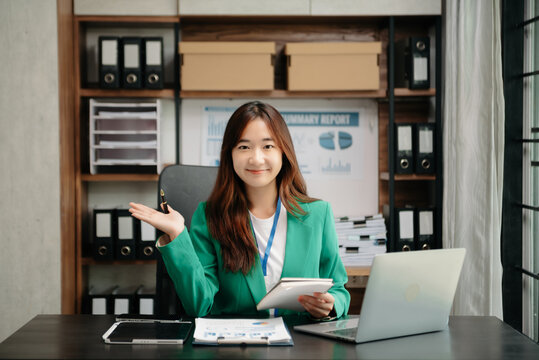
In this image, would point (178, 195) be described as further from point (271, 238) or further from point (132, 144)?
point (132, 144)

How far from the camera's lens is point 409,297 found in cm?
120

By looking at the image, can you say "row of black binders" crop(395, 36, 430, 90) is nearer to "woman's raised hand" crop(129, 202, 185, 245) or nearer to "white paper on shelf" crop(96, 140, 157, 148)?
"white paper on shelf" crop(96, 140, 157, 148)

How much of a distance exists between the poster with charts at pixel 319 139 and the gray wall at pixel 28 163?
35.5 inches

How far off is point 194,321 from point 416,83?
2.11 metres

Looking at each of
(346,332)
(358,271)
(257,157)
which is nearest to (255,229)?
(257,157)

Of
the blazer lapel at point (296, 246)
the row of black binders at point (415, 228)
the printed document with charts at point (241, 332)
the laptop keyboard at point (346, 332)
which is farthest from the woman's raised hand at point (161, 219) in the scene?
the row of black binders at point (415, 228)

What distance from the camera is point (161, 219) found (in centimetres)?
132

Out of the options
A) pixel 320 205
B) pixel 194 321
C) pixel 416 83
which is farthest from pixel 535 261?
pixel 194 321

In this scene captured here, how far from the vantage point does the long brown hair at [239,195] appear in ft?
5.02

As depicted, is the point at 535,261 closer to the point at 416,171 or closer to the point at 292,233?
the point at 416,171

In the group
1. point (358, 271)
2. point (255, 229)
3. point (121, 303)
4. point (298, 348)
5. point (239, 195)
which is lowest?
point (121, 303)

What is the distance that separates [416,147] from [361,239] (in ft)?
1.98

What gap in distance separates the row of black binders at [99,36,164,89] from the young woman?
150cm

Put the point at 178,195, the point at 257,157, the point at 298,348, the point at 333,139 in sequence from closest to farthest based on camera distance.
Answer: the point at 298,348, the point at 257,157, the point at 178,195, the point at 333,139
